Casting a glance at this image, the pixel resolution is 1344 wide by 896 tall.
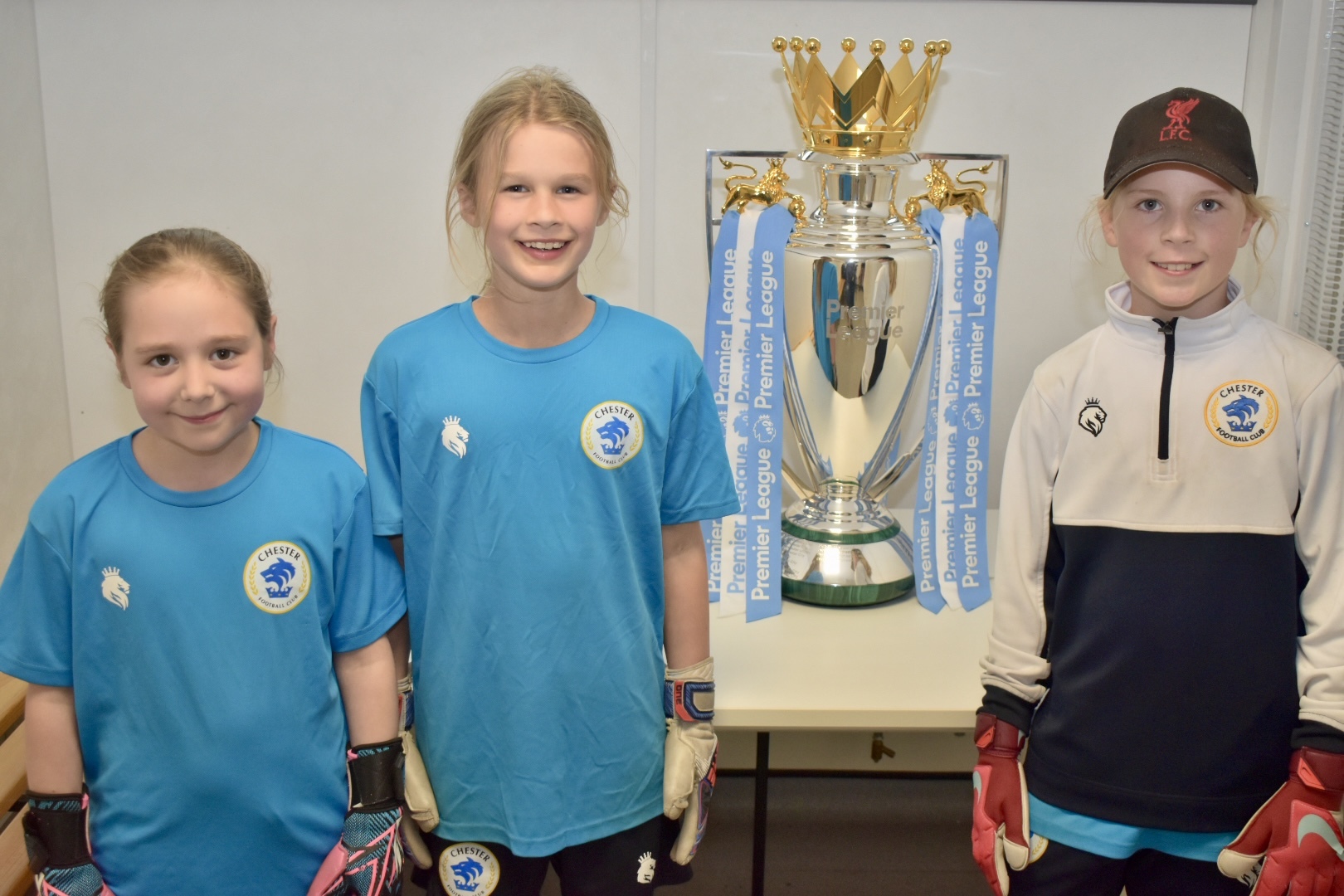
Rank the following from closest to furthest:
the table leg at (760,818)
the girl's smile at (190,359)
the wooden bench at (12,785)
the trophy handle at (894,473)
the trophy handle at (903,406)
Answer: the girl's smile at (190,359)
the wooden bench at (12,785)
the table leg at (760,818)
the trophy handle at (903,406)
the trophy handle at (894,473)

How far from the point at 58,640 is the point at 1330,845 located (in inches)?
45.2

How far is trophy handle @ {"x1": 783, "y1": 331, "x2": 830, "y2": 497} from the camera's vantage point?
1.65 m

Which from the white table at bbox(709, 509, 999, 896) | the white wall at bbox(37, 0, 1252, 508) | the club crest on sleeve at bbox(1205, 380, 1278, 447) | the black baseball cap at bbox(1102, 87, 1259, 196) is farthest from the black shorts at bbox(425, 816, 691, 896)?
the white wall at bbox(37, 0, 1252, 508)

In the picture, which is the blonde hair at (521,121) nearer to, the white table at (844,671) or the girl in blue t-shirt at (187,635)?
the girl in blue t-shirt at (187,635)

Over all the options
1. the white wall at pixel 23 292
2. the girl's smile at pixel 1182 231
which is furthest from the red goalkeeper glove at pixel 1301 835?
the white wall at pixel 23 292

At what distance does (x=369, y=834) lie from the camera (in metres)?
1.03

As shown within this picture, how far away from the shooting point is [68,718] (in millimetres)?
1011

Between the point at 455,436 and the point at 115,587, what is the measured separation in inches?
12.4

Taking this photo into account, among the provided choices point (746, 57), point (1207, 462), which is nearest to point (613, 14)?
point (746, 57)

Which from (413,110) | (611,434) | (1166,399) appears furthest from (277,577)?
(413,110)

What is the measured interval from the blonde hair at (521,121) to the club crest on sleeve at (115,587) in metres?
0.41

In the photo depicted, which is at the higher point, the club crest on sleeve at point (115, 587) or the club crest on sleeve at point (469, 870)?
the club crest on sleeve at point (115, 587)

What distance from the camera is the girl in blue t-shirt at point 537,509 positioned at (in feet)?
3.49

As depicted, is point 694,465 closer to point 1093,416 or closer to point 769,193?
point 1093,416
